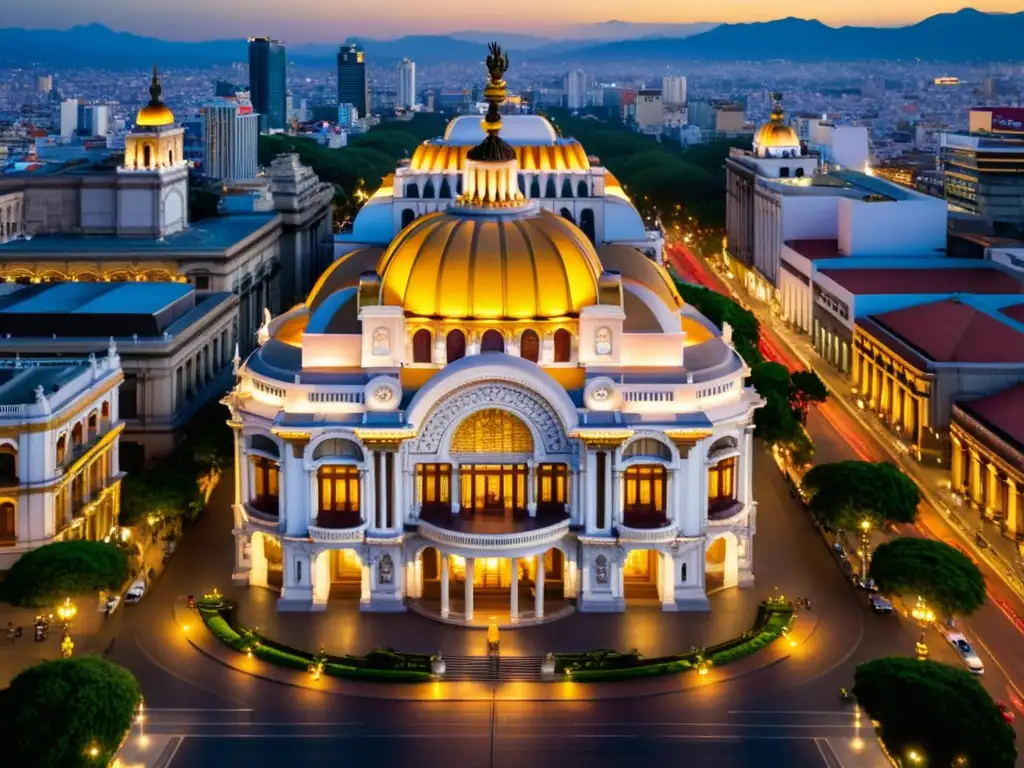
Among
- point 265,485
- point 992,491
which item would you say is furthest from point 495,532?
point 992,491

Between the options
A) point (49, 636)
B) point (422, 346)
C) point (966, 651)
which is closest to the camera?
point (966, 651)

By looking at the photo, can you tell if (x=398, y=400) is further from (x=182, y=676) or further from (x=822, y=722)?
(x=822, y=722)

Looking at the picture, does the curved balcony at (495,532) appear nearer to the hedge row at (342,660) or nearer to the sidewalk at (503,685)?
the hedge row at (342,660)

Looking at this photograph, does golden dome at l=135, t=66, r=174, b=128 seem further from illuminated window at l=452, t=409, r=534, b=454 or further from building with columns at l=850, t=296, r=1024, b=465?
illuminated window at l=452, t=409, r=534, b=454

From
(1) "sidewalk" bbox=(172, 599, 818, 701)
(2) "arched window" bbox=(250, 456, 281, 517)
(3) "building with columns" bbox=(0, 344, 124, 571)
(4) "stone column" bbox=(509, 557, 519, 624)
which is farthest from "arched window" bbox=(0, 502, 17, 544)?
(4) "stone column" bbox=(509, 557, 519, 624)

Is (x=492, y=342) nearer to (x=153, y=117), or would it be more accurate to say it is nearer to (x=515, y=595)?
(x=515, y=595)

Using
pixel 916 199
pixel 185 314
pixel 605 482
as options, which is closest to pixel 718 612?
pixel 605 482
